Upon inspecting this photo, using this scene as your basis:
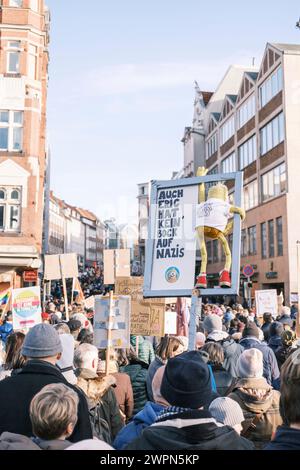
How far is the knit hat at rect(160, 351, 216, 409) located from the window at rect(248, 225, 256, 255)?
38116 millimetres

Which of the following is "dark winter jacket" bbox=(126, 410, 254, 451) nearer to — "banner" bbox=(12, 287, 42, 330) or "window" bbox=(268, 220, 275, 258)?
"banner" bbox=(12, 287, 42, 330)

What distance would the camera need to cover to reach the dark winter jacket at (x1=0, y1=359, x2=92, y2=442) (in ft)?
11.2

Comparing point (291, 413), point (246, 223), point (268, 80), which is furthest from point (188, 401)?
point (246, 223)

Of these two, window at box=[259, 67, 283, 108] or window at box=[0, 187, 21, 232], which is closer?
window at box=[0, 187, 21, 232]

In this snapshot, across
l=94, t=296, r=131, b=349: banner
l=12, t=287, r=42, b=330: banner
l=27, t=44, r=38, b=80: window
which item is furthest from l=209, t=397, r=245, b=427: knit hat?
l=27, t=44, r=38, b=80: window

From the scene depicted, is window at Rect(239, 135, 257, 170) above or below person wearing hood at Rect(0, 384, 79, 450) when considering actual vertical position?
above

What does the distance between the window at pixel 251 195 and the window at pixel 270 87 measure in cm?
609

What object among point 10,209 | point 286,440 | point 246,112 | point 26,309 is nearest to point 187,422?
point 286,440

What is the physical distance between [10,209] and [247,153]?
78.8ft

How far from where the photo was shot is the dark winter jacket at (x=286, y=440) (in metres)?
2.37

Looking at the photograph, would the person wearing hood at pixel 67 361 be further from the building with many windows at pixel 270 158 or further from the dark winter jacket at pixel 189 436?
the building with many windows at pixel 270 158

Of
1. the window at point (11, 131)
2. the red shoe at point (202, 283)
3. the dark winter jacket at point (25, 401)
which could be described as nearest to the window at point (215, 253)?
the window at point (11, 131)

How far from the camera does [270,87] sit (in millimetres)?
36344

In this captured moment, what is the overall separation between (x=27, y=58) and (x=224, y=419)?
23.3m
